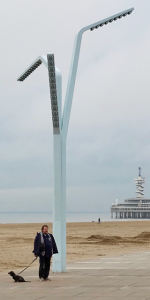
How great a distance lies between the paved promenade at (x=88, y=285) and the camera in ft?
32.3

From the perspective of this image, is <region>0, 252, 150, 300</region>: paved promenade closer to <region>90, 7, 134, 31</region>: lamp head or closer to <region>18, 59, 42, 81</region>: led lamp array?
<region>18, 59, 42, 81</region>: led lamp array

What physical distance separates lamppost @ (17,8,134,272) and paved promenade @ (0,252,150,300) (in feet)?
3.26

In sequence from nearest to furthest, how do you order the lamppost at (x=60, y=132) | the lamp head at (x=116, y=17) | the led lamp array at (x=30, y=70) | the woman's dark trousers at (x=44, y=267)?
1. the woman's dark trousers at (x=44, y=267)
2. the lamppost at (x=60, y=132)
3. the lamp head at (x=116, y=17)
4. the led lamp array at (x=30, y=70)

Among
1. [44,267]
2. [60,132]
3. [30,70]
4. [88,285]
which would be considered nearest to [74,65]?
[30,70]

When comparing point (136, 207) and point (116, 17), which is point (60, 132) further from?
point (136, 207)

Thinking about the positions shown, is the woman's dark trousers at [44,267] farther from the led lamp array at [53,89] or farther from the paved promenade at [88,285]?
the led lamp array at [53,89]

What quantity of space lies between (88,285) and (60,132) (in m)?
4.85

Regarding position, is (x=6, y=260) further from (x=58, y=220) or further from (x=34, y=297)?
(x=34, y=297)

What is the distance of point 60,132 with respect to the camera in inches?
572

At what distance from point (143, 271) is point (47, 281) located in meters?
3.07

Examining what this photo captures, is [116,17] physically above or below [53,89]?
above

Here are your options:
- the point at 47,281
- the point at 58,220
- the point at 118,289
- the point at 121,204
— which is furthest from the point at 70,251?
the point at 121,204

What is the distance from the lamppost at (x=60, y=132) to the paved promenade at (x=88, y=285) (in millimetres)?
995

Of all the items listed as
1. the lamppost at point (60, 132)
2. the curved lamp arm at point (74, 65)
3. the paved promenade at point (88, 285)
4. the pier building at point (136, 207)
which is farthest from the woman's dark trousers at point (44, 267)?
the pier building at point (136, 207)
